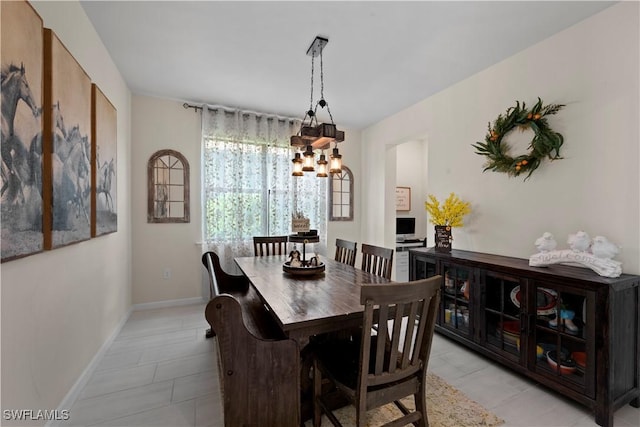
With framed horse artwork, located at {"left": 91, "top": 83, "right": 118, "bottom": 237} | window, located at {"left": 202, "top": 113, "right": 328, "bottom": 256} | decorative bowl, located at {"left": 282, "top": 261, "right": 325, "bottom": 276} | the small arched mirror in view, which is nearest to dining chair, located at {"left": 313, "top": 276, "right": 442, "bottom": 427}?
decorative bowl, located at {"left": 282, "top": 261, "right": 325, "bottom": 276}

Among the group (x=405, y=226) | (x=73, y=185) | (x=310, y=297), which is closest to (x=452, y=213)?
(x=310, y=297)

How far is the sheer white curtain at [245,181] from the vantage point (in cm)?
378

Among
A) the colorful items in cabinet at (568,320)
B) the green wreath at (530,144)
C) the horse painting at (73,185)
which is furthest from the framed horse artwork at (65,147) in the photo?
the green wreath at (530,144)

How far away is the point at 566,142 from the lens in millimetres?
2225

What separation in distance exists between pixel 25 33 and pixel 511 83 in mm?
Answer: 3521

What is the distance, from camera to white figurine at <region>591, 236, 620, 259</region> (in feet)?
5.99

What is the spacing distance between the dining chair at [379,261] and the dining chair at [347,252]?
281 millimetres

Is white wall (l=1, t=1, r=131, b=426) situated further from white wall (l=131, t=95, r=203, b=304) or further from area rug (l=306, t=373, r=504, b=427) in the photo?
area rug (l=306, t=373, r=504, b=427)

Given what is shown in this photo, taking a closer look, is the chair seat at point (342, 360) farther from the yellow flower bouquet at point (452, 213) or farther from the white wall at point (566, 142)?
the white wall at point (566, 142)

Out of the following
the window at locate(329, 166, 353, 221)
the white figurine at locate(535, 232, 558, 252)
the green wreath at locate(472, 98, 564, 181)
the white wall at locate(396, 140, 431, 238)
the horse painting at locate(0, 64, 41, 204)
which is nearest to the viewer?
the horse painting at locate(0, 64, 41, 204)

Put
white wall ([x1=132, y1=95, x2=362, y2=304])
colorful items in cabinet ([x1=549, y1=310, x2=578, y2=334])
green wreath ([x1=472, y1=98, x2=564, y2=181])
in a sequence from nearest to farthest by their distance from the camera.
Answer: colorful items in cabinet ([x1=549, y1=310, x2=578, y2=334]), green wreath ([x1=472, y1=98, x2=564, y2=181]), white wall ([x1=132, y1=95, x2=362, y2=304])

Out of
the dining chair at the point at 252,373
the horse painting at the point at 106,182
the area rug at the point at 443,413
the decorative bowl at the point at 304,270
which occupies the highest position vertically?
the horse painting at the point at 106,182

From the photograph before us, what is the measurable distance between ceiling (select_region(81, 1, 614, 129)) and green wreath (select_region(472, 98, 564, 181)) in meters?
0.61

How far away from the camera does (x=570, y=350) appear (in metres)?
1.88
